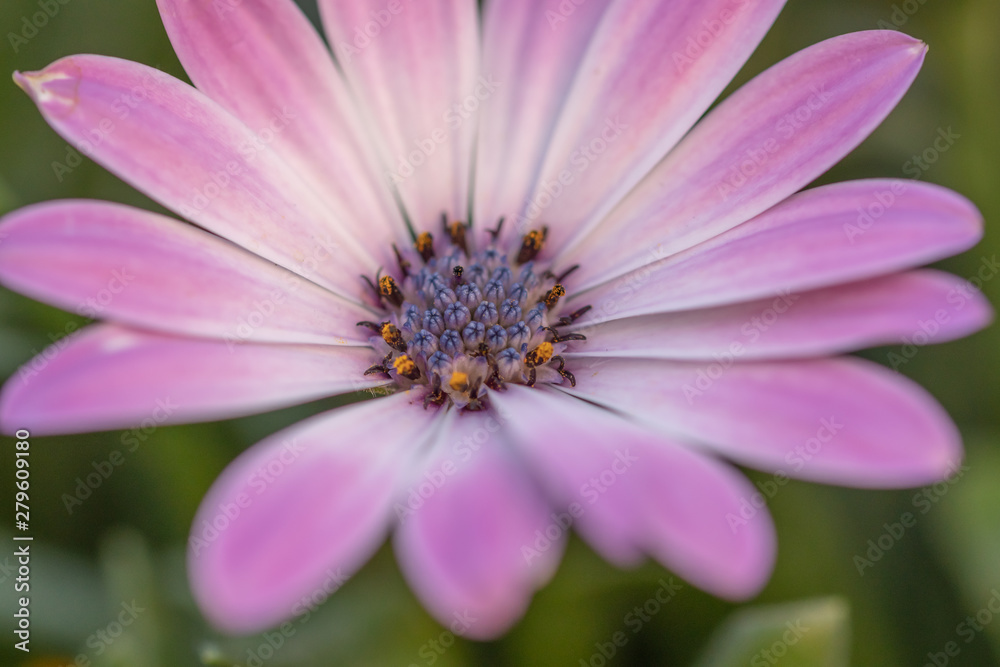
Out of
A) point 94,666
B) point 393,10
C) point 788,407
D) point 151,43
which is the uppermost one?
point 151,43

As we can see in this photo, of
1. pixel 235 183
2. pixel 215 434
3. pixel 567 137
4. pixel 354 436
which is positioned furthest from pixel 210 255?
pixel 567 137

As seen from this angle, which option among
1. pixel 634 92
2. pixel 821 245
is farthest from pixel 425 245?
pixel 821 245

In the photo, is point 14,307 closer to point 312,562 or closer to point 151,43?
point 151,43

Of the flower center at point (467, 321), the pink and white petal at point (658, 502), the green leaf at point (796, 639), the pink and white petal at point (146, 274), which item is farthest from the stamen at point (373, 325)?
the green leaf at point (796, 639)

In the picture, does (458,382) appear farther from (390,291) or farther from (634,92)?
(634,92)

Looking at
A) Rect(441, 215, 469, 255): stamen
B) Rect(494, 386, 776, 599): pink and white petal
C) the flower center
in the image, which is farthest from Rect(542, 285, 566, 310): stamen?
Rect(494, 386, 776, 599): pink and white petal

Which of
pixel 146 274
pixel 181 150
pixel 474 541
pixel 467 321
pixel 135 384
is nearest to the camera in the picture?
pixel 474 541
